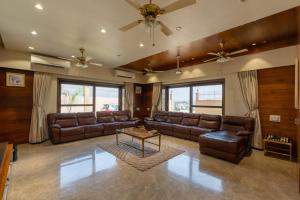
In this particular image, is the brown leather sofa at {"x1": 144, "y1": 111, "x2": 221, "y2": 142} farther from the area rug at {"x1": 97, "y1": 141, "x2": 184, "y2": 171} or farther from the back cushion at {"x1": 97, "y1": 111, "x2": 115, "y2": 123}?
the back cushion at {"x1": 97, "y1": 111, "x2": 115, "y2": 123}

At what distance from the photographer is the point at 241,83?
4664 mm

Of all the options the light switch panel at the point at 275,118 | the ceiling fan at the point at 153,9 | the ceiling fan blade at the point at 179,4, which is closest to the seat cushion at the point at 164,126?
the light switch panel at the point at 275,118

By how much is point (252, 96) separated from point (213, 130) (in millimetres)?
1530

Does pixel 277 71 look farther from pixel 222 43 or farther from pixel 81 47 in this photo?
pixel 81 47

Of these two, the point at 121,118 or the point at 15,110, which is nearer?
the point at 15,110

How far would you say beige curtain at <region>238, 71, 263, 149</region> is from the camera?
420cm

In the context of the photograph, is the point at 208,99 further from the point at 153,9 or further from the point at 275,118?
the point at 153,9

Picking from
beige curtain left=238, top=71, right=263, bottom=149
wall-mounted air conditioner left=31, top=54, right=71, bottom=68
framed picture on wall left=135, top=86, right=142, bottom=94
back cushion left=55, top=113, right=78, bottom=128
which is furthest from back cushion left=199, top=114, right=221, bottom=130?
wall-mounted air conditioner left=31, top=54, right=71, bottom=68

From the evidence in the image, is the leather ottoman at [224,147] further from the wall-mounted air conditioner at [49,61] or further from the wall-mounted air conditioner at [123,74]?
the wall-mounted air conditioner at [49,61]

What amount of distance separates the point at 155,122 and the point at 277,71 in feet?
14.5

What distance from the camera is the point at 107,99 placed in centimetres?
712

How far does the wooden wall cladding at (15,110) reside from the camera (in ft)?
14.3

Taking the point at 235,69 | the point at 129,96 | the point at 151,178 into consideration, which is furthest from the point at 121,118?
the point at 235,69

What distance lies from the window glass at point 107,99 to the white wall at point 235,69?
305 centimetres
